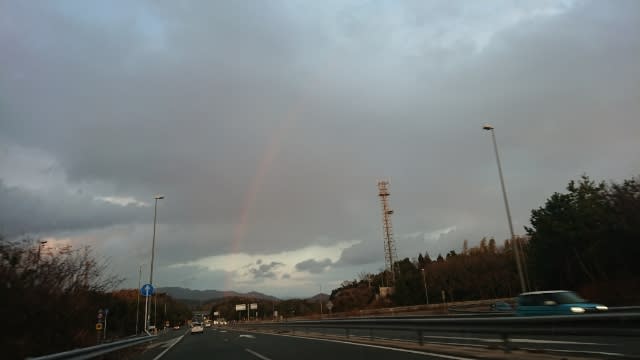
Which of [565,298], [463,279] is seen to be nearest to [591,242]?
[565,298]

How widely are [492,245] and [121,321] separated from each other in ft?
275

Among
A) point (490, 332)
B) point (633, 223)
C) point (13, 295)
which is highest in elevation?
point (633, 223)

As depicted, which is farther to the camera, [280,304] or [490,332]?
[280,304]

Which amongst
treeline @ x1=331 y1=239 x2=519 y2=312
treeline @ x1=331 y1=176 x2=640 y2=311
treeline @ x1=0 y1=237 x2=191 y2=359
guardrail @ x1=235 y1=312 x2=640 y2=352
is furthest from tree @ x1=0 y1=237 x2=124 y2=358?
treeline @ x1=331 y1=239 x2=519 y2=312

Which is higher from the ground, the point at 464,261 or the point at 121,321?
the point at 464,261

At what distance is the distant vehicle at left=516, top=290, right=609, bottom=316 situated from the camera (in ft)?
65.1

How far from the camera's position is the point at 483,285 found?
103062 mm

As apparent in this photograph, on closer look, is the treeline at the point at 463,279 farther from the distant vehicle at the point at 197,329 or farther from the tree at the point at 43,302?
the tree at the point at 43,302

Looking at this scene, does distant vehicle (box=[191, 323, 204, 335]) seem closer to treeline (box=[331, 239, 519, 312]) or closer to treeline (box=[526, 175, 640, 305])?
treeline (box=[526, 175, 640, 305])

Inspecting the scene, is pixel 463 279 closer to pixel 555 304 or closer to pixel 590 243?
pixel 590 243

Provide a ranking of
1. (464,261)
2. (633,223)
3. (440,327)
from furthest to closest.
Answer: (464,261)
(633,223)
(440,327)

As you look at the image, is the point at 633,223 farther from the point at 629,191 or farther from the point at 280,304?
the point at 280,304

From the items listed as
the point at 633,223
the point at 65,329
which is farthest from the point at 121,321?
the point at 633,223

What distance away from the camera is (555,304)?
20641mm
